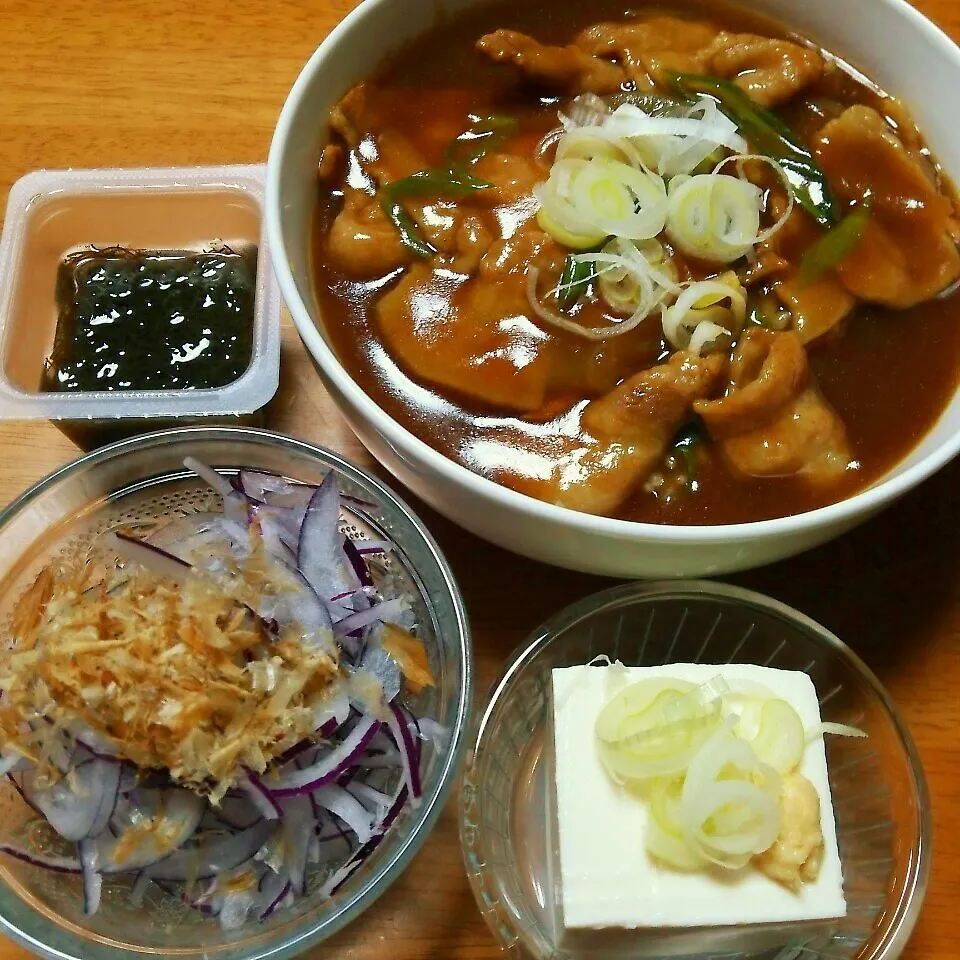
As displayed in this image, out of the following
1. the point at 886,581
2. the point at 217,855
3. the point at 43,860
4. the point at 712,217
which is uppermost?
the point at 712,217

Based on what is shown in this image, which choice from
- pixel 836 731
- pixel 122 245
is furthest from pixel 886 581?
pixel 122 245

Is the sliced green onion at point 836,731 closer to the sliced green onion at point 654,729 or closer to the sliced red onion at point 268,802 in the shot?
the sliced green onion at point 654,729

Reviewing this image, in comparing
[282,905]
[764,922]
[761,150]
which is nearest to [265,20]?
[761,150]

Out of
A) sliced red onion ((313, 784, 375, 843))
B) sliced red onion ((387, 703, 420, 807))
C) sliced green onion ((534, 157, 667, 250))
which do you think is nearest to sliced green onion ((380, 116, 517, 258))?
sliced green onion ((534, 157, 667, 250))

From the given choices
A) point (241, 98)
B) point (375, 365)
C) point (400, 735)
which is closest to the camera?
point (400, 735)

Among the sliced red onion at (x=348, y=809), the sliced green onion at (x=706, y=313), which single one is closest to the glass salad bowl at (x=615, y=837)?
the sliced red onion at (x=348, y=809)

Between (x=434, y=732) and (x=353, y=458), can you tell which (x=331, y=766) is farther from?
(x=353, y=458)

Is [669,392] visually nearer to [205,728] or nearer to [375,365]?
[375,365]
